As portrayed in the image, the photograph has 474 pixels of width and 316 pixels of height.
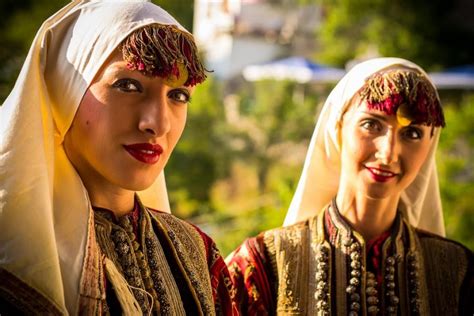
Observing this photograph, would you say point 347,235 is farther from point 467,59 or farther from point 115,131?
point 467,59

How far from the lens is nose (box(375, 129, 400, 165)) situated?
120 inches

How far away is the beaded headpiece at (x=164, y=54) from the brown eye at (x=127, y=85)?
45mm

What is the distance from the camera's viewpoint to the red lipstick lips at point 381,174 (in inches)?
121

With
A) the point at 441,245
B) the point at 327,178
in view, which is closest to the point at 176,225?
the point at 327,178

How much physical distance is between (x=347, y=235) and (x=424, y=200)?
52 cm

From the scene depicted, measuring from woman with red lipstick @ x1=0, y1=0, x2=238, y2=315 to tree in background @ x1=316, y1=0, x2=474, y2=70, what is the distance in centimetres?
1438

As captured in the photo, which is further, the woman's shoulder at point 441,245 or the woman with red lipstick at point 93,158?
the woman's shoulder at point 441,245

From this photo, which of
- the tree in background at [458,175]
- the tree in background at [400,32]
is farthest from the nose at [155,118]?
the tree in background at [400,32]

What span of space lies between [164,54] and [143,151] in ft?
1.01

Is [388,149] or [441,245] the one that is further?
[441,245]

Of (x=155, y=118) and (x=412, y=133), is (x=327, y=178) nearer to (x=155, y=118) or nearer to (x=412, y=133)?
(x=412, y=133)

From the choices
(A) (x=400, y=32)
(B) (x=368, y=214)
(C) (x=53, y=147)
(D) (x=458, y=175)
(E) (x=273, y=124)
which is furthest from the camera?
(A) (x=400, y=32)

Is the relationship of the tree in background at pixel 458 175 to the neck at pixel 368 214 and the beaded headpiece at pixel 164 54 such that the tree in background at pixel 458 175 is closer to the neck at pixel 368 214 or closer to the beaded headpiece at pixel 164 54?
the neck at pixel 368 214

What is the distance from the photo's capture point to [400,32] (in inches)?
664
